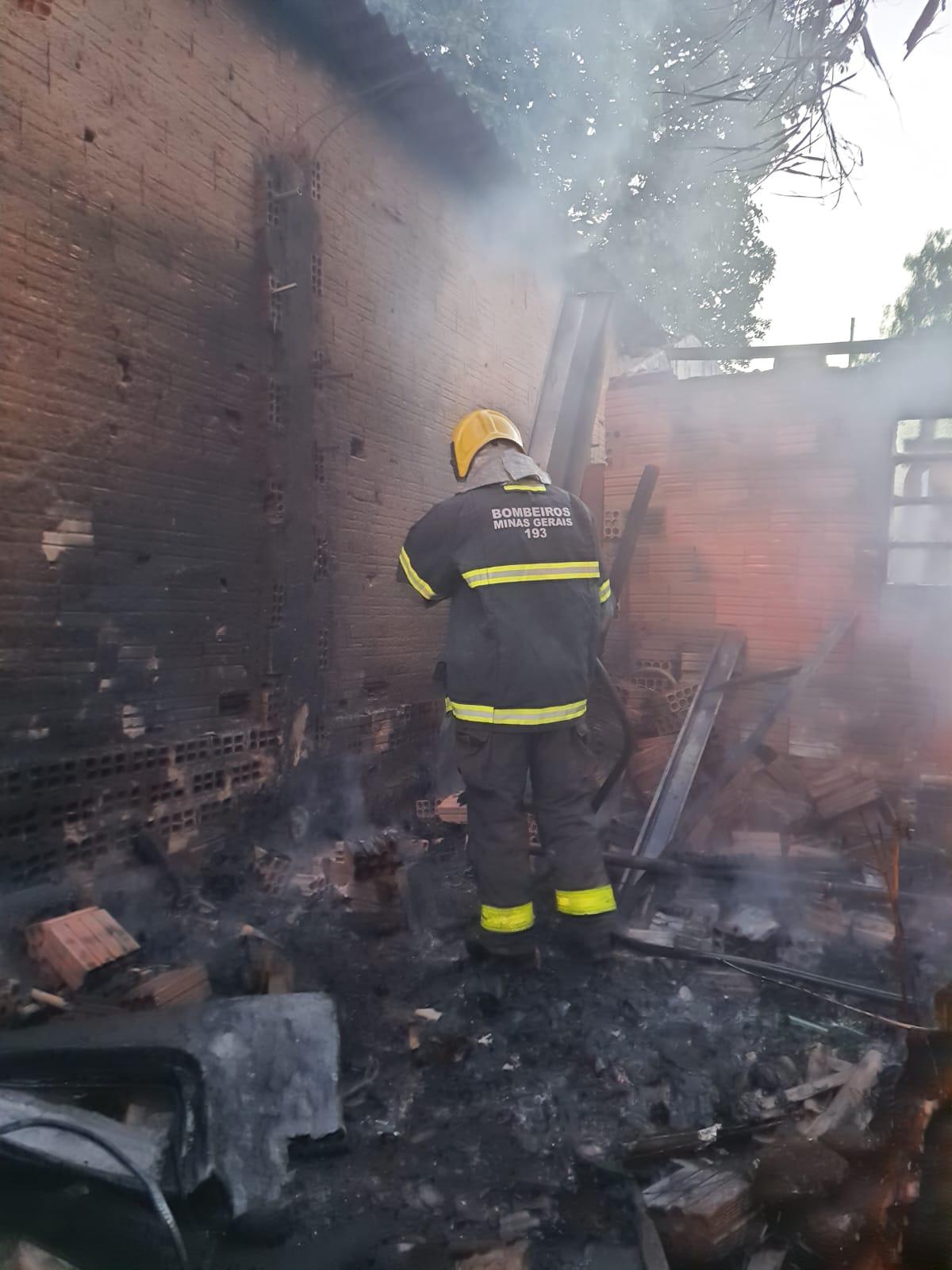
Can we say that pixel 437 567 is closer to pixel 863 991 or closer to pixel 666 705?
pixel 863 991

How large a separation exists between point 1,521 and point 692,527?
5.03 metres

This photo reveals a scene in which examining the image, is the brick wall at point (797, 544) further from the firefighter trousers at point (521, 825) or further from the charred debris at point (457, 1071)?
the firefighter trousers at point (521, 825)

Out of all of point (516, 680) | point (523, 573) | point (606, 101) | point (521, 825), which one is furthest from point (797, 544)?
point (606, 101)

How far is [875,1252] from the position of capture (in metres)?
2.03

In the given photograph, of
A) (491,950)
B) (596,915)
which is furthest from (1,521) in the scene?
(596,915)

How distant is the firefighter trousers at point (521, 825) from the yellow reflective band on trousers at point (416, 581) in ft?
2.13

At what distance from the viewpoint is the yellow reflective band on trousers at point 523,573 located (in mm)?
3797

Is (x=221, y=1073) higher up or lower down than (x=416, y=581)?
lower down

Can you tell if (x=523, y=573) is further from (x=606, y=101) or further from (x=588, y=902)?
(x=606, y=101)

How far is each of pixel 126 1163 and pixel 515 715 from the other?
220cm

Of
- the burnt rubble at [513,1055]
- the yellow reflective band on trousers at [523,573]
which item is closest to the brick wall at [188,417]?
the burnt rubble at [513,1055]

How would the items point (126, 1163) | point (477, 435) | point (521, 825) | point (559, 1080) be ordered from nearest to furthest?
1. point (126, 1163)
2. point (559, 1080)
3. point (521, 825)
4. point (477, 435)

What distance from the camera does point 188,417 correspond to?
4.67m

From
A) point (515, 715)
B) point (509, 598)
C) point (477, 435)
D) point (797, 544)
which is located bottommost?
point (515, 715)
